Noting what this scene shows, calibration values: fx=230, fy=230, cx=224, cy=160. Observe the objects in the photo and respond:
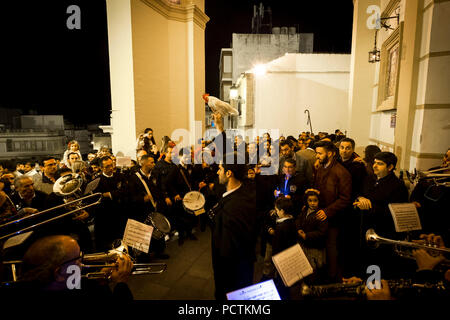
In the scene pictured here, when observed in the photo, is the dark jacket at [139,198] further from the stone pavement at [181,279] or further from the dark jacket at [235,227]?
the dark jacket at [235,227]

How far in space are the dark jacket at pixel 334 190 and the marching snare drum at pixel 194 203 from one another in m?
2.15

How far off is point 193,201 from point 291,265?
8.19 ft

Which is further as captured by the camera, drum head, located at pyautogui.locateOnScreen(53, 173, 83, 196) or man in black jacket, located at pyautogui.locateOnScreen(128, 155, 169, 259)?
man in black jacket, located at pyautogui.locateOnScreen(128, 155, 169, 259)

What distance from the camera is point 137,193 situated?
440cm

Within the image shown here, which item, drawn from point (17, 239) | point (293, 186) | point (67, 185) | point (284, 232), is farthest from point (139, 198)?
point (293, 186)

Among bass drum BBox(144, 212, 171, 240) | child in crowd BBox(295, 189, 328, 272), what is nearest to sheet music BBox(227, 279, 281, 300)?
child in crowd BBox(295, 189, 328, 272)

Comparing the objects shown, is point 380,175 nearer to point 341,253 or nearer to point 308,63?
point 341,253

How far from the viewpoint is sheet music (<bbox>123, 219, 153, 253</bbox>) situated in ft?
9.75

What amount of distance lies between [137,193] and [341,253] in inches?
156

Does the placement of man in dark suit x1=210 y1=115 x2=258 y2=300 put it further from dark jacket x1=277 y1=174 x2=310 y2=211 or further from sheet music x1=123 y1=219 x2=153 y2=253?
dark jacket x1=277 y1=174 x2=310 y2=211

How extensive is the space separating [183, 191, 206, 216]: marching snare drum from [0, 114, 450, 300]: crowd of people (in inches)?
23.6

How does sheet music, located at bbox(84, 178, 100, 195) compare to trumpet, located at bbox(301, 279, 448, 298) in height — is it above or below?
above

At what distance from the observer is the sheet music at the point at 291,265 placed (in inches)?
90.2

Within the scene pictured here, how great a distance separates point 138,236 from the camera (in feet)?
9.89
